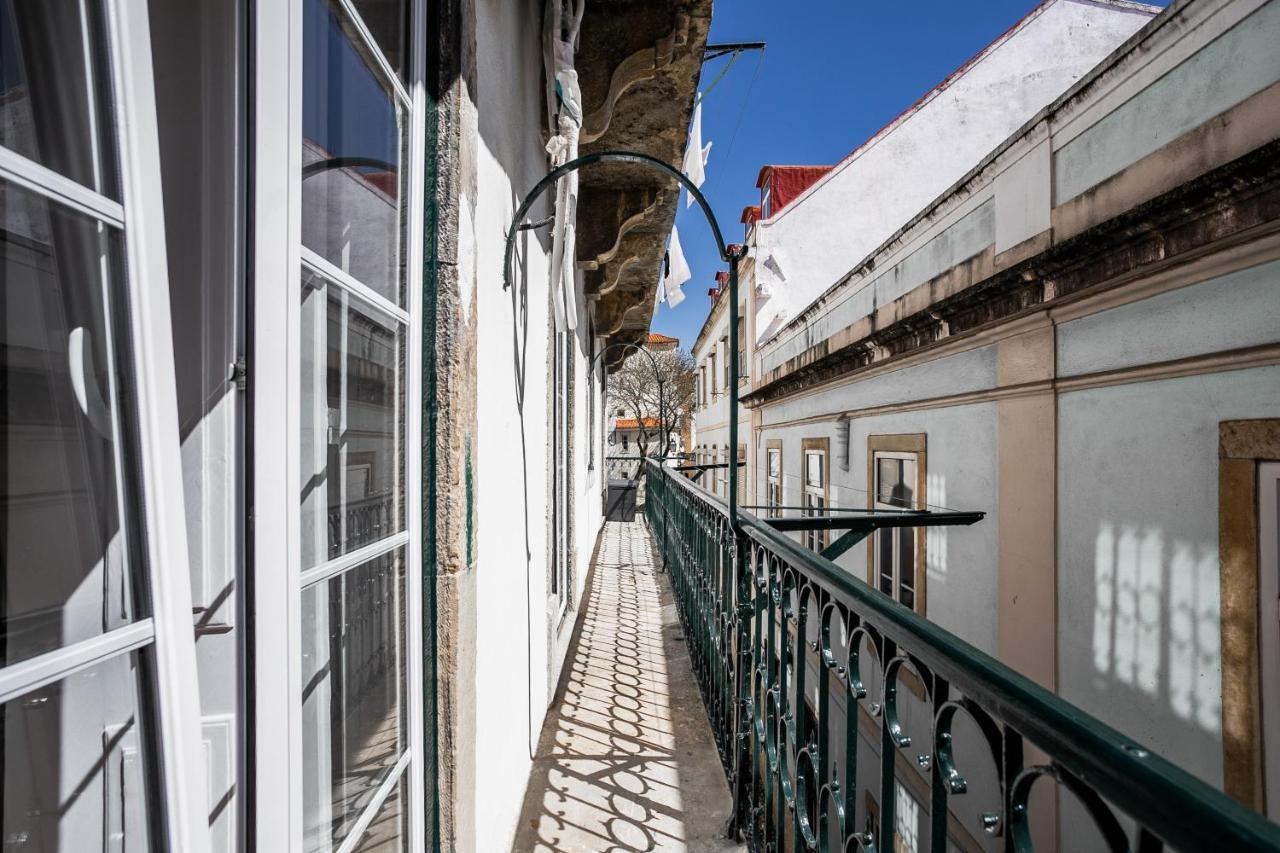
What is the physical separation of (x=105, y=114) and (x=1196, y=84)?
461cm

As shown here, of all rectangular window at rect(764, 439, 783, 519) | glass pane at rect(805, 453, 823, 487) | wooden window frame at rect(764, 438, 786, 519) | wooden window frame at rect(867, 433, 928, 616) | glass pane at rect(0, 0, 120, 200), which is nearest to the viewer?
glass pane at rect(0, 0, 120, 200)

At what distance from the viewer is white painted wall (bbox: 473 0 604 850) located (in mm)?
1864

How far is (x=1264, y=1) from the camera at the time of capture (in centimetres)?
295

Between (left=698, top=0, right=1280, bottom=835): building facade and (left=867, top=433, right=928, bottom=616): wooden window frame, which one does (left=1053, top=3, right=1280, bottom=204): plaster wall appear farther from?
(left=867, top=433, right=928, bottom=616): wooden window frame

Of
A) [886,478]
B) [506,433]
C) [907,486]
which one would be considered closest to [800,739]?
[506,433]

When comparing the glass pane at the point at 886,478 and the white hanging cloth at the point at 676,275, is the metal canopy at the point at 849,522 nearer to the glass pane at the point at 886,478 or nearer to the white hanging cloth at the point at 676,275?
the glass pane at the point at 886,478

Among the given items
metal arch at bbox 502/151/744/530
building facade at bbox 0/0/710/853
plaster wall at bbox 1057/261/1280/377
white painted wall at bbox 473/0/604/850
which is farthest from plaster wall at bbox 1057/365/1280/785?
building facade at bbox 0/0/710/853

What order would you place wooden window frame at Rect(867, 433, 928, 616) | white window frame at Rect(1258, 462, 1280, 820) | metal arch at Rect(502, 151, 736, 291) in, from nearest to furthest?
metal arch at Rect(502, 151, 736, 291) → white window frame at Rect(1258, 462, 1280, 820) → wooden window frame at Rect(867, 433, 928, 616)

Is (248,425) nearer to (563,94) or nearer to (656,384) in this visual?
(563,94)

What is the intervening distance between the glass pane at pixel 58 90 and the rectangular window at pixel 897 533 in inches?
236

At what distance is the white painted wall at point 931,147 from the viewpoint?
946 cm

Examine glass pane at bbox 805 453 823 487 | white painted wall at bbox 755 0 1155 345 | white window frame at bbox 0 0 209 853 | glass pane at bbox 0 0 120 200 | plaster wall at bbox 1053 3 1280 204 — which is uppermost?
white painted wall at bbox 755 0 1155 345

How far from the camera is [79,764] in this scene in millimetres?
659

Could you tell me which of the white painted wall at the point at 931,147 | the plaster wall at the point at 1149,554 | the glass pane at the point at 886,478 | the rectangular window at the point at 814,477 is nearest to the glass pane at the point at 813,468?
the rectangular window at the point at 814,477
